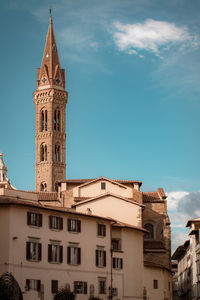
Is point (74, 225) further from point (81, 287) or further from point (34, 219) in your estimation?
point (81, 287)

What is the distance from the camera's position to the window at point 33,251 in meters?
49.6

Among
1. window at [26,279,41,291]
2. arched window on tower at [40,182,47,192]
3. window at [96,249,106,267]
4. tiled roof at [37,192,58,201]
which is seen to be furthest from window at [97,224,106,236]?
arched window on tower at [40,182,47,192]

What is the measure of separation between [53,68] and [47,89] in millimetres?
6329

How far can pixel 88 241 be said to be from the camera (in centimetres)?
5525

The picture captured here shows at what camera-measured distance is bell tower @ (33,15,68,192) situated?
130 m

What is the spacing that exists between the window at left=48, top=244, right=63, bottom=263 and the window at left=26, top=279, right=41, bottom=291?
7.47ft

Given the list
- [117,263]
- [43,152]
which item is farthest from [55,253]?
[43,152]

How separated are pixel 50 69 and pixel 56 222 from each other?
295ft

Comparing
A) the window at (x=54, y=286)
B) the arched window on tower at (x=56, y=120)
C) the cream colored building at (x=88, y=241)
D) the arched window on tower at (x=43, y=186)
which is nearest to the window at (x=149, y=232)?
the cream colored building at (x=88, y=241)

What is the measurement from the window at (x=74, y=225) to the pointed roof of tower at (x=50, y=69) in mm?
84527

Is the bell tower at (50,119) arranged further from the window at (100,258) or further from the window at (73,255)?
the window at (73,255)

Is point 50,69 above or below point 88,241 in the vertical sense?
above

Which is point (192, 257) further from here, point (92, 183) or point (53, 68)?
point (53, 68)

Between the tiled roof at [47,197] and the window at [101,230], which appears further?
the tiled roof at [47,197]
